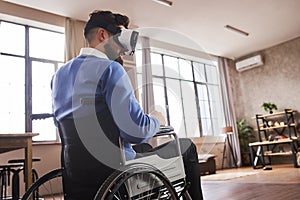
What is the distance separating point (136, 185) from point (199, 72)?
19.9 feet

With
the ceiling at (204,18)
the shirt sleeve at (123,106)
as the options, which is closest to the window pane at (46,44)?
the ceiling at (204,18)

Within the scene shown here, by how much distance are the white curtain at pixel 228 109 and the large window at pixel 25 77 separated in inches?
161

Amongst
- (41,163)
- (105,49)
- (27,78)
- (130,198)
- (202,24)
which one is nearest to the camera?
(130,198)

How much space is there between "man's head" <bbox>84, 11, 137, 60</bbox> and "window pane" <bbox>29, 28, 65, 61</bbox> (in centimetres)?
349

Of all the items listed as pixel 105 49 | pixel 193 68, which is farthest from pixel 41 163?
pixel 193 68

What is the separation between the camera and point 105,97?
1.04 metres

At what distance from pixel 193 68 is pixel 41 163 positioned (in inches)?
168

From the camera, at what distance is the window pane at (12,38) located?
161 inches

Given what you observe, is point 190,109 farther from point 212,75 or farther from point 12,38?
point 12,38

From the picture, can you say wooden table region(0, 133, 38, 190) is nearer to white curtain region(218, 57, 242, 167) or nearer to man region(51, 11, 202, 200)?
man region(51, 11, 202, 200)

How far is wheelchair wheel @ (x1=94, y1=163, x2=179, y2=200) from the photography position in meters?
0.92

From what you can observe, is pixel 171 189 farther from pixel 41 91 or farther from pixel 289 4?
pixel 289 4

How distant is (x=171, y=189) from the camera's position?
1071 millimetres

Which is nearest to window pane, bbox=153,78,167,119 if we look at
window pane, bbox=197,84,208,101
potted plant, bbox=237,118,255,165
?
window pane, bbox=197,84,208,101
